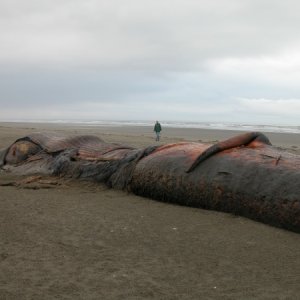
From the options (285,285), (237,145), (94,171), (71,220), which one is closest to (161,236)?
(71,220)

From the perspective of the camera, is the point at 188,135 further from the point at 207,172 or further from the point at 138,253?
the point at 138,253

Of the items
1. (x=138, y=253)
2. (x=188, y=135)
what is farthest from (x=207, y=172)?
(x=188, y=135)

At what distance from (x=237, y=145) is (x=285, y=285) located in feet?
10.6

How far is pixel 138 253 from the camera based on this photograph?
4.31 m

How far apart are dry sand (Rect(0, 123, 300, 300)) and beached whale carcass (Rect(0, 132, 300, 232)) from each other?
225 millimetres

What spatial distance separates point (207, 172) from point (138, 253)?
232 centimetres

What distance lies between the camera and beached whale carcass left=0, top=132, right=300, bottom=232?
18.0ft

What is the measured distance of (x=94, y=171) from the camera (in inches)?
320

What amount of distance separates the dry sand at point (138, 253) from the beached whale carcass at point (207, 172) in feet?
0.74

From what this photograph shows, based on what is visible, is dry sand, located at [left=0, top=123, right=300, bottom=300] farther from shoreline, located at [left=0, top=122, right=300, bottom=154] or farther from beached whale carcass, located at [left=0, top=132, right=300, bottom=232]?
shoreline, located at [left=0, top=122, right=300, bottom=154]

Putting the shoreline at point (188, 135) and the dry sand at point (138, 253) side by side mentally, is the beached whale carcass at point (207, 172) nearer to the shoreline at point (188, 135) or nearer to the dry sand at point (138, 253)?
the dry sand at point (138, 253)

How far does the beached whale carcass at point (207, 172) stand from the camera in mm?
5473

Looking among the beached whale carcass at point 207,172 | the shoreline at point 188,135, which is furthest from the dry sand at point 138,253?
the shoreline at point 188,135

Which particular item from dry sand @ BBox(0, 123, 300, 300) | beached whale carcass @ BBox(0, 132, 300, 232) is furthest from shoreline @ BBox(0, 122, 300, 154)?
dry sand @ BBox(0, 123, 300, 300)
